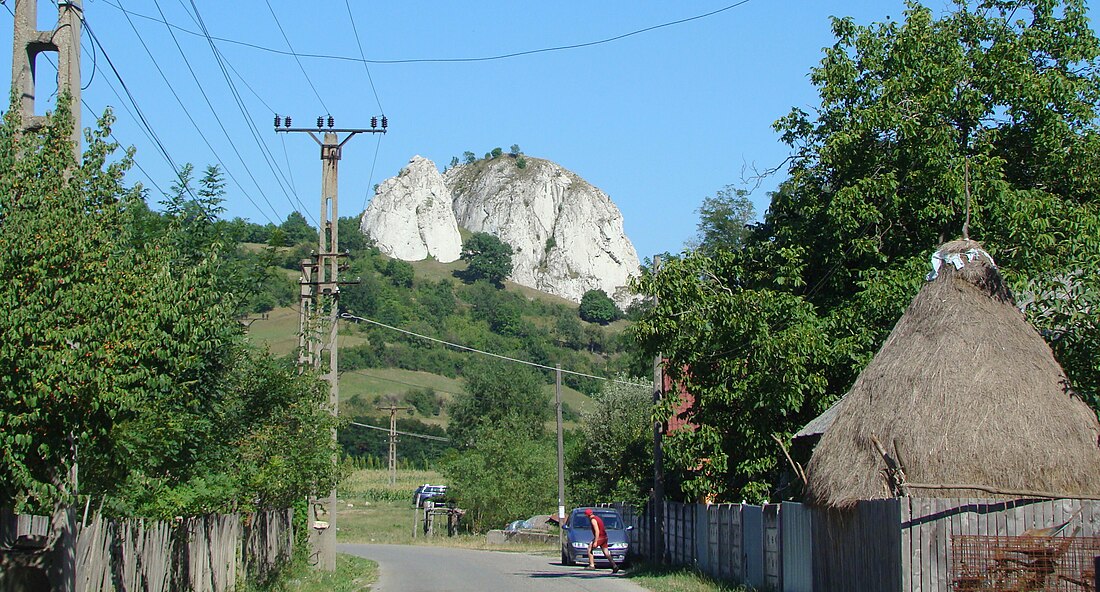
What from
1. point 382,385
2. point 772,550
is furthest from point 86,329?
point 382,385

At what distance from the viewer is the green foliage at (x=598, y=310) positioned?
163m

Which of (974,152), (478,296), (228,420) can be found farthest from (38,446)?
(478,296)

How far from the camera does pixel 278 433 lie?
18.8 metres

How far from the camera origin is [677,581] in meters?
22.0

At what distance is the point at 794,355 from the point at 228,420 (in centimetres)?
1011

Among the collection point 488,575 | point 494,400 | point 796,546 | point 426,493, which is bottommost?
point 426,493

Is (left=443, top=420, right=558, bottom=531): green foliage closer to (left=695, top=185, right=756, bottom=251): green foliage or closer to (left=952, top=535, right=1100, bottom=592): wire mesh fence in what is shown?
(left=695, top=185, right=756, bottom=251): green foliage

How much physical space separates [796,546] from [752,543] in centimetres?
272

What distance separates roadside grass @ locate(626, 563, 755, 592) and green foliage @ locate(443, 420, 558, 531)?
2853 centimetres

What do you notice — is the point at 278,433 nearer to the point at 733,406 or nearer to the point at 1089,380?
the point at 733,406

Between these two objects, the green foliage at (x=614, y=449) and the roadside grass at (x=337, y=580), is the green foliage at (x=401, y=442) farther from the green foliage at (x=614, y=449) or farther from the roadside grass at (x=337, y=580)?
the roadside grass at (x=337, y=580)

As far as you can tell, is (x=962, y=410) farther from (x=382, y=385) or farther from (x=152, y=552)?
(x=382, y=385)

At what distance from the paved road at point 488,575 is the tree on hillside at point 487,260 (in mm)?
147968

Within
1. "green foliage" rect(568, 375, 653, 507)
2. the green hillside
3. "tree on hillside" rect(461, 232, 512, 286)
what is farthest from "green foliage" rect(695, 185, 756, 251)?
"tree on hillside" rect(461, 232, 512, 286)
